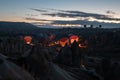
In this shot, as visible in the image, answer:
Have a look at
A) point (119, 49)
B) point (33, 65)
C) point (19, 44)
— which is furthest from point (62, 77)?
point (119, 49)

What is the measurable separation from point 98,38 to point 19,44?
55.0 metres

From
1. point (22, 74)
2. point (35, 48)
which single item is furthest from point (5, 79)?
point (35, 48)

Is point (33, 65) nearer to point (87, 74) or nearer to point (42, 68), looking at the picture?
point (42, 68)

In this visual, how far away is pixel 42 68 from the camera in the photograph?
26938mm

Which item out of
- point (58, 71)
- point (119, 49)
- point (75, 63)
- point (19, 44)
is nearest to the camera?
point (58, 71)

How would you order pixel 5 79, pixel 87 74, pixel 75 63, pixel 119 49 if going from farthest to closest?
1. pixel 119 49
2. pixel 75 63
3. pixel 87 74
4. pixel 5 79

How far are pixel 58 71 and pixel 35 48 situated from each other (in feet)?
12.5

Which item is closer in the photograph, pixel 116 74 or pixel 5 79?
pixel 5 79

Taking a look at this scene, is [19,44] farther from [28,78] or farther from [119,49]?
[28,78]

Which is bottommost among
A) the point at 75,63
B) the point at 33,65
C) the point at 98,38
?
the point at 98,38

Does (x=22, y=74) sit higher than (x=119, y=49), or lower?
higher

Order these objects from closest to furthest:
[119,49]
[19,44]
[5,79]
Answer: [5,79]
[19,44]
[119,49]

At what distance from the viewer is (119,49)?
91062 millimetres

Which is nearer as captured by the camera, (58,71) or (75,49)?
(58,71)
